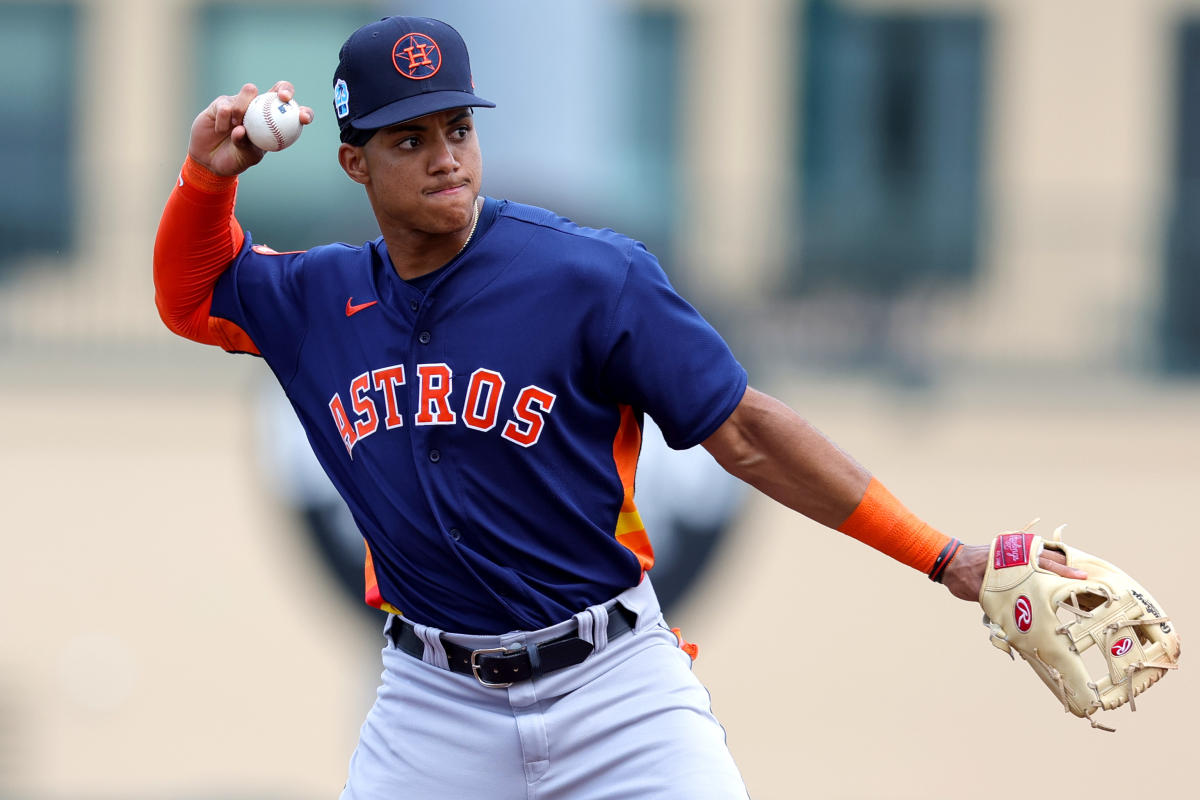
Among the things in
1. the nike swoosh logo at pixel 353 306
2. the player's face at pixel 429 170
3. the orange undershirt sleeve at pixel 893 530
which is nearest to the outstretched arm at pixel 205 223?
the player's face at pixel 429 170

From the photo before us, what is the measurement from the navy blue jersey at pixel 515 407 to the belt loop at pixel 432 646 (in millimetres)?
35

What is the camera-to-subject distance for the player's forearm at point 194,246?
4.16m

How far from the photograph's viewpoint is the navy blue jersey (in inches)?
152

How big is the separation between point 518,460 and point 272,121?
36.1 inches

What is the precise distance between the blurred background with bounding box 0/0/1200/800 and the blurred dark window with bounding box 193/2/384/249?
1.4 inches

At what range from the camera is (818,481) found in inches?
153

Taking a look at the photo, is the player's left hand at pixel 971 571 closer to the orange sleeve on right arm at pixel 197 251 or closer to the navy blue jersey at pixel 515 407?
the navy blue jersey at pixel 515 407

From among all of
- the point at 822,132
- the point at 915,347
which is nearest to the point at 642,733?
the point at 915,347

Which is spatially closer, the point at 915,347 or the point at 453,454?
the point at 453,454

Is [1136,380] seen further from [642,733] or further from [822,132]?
[642,733]

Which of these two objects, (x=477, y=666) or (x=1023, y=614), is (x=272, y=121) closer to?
(x=477, y=666)

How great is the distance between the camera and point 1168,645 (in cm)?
400

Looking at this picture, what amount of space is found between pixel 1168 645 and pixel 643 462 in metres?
3.45

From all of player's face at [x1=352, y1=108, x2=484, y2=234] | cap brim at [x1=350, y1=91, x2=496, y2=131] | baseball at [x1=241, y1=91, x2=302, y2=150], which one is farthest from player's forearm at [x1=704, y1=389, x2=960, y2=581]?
baseball at [x1=241, y1=91, x2=302, y2=150]
